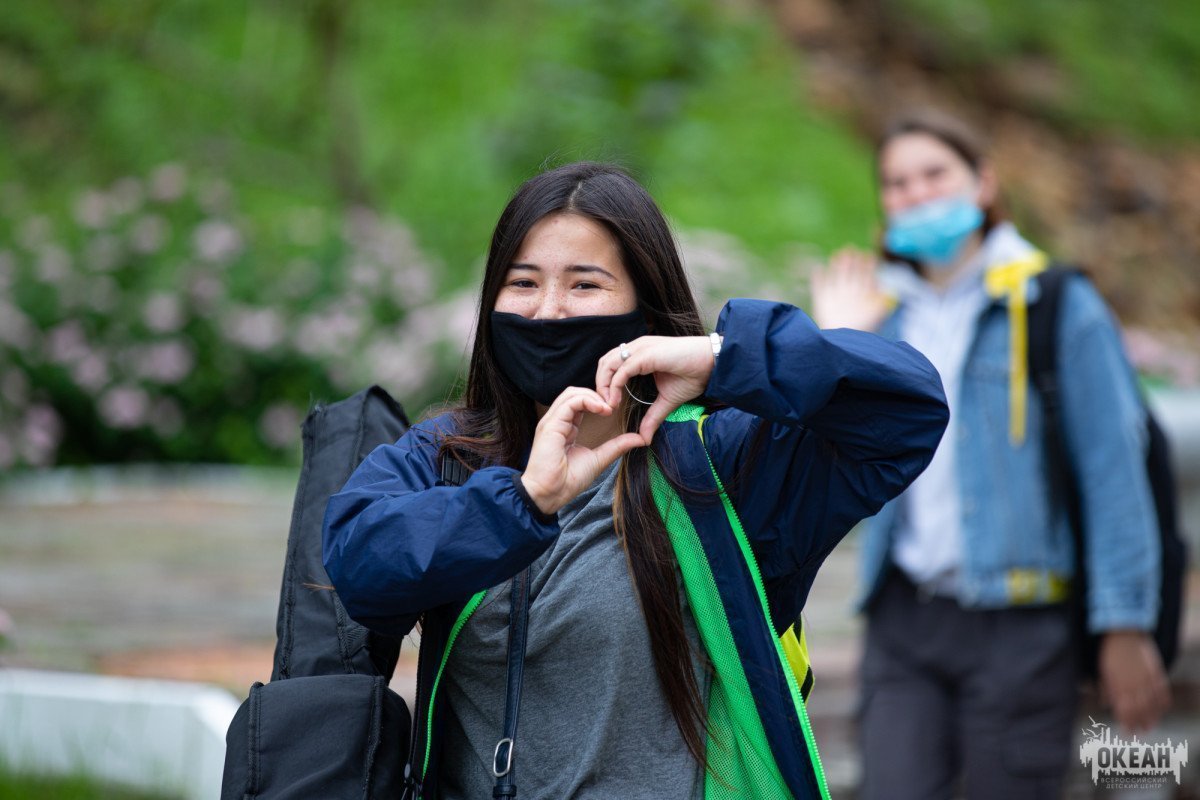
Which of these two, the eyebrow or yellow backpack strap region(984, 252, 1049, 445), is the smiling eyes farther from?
yellow backpack strap region(984, 252, 1049, 445)

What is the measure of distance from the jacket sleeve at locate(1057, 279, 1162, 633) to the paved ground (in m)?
1.40

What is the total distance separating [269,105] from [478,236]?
2.26 meters

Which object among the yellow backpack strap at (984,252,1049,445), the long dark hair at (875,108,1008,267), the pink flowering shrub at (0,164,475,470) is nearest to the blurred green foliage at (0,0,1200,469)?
the pink flowering shrub at (0,164,475,470)

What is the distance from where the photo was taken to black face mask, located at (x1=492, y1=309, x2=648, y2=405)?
2135 mm

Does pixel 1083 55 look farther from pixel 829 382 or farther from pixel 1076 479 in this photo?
pixel 829 382

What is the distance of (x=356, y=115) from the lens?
11414mm

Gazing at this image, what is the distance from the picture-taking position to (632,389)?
221cm

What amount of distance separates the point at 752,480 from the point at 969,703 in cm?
162

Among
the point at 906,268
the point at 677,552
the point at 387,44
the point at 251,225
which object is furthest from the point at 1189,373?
the point at 387,44

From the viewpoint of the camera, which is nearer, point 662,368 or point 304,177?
point 662,368

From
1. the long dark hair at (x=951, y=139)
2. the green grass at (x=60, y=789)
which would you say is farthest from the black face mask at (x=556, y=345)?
the green grass at (x=60, y=789)

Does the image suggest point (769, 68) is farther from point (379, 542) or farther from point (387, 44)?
point (379, 542)

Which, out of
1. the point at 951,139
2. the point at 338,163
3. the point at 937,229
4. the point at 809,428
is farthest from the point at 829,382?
the point at 338,163

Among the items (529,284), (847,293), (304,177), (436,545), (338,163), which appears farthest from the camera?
(304,177)
